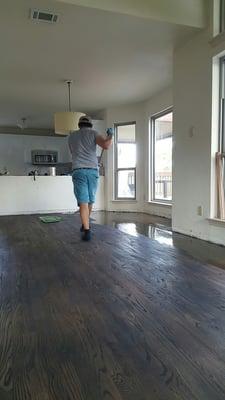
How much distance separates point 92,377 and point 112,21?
3.37 m

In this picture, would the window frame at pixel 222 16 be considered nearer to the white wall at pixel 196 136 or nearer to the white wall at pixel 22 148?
the white wall at pixel 196 136

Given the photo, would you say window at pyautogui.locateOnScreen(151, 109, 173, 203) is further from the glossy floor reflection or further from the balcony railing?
the glossy floor reflection

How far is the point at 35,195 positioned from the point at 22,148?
2.77 meters

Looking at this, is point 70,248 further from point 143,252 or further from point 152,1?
point 152,1

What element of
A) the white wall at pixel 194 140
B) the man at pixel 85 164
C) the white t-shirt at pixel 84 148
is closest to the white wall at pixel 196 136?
the white wall at pixel 194 140

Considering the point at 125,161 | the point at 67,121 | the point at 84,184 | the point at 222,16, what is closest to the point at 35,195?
the point at 125,161

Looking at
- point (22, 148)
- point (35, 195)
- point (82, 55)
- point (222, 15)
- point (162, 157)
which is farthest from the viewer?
point (22, 148)

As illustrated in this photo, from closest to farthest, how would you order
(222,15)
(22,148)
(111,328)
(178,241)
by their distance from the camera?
(111,328), (222,15), (178,241), (22,148)

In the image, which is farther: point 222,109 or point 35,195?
point 35,195

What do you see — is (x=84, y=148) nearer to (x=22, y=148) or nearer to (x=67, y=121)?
(x=67, y=121)

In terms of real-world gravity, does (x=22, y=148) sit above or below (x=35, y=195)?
above

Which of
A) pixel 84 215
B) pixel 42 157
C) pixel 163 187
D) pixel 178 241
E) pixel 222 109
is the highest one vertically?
pixel 222 109

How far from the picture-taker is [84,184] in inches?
141

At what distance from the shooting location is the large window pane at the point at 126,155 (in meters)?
6.88
